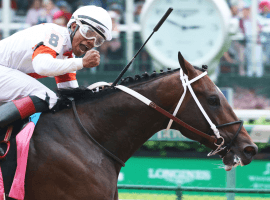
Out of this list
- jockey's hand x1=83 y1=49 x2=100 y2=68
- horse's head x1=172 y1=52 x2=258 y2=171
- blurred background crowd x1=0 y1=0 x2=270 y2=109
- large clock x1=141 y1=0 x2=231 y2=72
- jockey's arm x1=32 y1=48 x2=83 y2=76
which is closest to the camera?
jockey's arm x1=32 y1=48 x2=83 y2=76

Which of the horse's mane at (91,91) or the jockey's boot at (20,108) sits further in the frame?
the horse's mane at (91,91)

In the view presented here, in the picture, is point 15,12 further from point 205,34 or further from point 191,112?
point 191,112

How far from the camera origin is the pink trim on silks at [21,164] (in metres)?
2.88

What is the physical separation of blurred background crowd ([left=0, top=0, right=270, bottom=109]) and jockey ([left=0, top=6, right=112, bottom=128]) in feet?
11.7

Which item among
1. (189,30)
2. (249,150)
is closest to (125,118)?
(249,150)

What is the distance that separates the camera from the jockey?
3043mm

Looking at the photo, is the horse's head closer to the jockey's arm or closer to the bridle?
the bridle

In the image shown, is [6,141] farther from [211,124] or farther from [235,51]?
[235,51]

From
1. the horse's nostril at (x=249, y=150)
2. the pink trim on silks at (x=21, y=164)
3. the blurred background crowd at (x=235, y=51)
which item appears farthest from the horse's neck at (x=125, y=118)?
the blurred background crowd at (x=235, y=51)

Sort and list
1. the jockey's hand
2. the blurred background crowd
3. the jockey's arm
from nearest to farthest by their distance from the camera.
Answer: the jockey's arm → the jockey's hand → the blurred background crowd

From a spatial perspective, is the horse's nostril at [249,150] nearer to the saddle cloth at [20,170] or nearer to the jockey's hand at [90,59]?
the jockey's hand at [90,59]

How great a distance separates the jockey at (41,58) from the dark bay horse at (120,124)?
19 cm

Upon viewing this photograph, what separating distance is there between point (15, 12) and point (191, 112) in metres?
6.39

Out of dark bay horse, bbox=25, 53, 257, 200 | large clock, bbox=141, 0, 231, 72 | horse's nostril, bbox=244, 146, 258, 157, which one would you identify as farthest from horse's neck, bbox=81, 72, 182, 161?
large clock, bbox=141, 0, 231, 72
